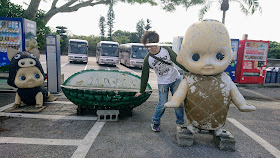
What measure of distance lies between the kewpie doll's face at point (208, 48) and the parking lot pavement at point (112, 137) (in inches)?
53.5

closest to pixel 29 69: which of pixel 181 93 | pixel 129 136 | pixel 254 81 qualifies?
pixel 129 136

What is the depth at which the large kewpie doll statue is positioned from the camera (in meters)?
3.11

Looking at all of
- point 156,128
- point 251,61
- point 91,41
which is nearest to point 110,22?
point 91,41

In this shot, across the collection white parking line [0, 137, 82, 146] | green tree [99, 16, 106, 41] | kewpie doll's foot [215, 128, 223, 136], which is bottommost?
white parking line [0, 137, 82, 146]

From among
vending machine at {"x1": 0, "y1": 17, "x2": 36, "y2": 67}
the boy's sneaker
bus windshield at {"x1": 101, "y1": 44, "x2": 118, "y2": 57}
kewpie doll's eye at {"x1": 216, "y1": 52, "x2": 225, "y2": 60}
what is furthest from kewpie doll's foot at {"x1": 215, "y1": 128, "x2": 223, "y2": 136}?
bus windshield at {"x1": 101, "y1": 44, "x2": 118, "y2": 57}

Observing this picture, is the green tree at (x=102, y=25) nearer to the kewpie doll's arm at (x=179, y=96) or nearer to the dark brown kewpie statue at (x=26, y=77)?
the dark brown kewpie statue at (x=26, y=77)

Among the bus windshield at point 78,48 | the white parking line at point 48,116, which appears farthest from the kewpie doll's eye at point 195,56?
the bus windshield at point 78,48

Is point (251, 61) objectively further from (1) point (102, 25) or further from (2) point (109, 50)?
(1) point (102, 25)

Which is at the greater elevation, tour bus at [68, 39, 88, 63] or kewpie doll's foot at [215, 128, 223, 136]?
tour bus at [68, 39, 88, 63]

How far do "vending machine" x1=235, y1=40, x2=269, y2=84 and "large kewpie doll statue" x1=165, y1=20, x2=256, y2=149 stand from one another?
27.2 feet

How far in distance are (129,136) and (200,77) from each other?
5.44 ft

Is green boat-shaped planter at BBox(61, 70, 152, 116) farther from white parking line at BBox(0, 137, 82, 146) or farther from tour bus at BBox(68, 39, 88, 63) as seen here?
tour bus at BBox(68, 39, 88, 63)

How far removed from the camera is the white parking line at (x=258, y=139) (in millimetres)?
3396

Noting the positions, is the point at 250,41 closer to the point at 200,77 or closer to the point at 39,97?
the point at 200,77
